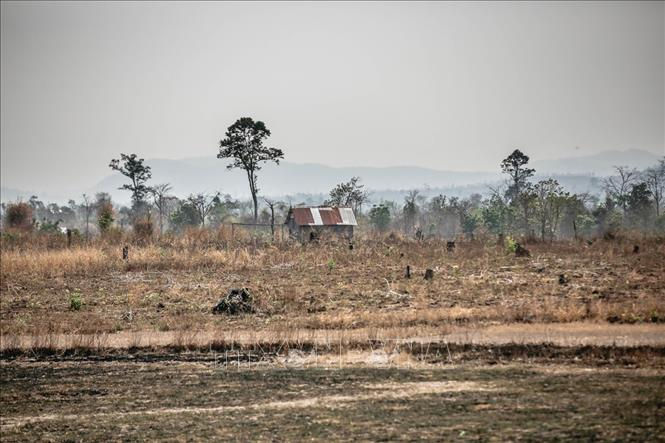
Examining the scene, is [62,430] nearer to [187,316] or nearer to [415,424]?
[415,424]

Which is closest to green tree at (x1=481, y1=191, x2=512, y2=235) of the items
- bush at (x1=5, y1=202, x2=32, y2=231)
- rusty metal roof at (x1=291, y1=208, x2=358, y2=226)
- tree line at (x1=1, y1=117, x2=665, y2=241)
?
tree line at (x1=1, y1=117, x2=665, y2=241)

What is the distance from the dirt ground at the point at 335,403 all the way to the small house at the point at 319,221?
41770 millimetres

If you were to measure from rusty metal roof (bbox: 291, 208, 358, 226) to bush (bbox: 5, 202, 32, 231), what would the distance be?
21802 mm

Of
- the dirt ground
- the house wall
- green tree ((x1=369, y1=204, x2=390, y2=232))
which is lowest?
the dirt ground

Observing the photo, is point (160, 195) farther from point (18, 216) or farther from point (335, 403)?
point (335, 403)

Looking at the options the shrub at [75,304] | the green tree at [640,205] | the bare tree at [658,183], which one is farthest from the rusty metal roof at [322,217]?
the shrub at [75,304]

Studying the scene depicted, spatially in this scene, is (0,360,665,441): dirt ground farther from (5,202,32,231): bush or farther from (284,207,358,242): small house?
(5,202,32,231): bush

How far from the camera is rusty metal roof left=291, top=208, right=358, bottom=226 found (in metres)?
62.5

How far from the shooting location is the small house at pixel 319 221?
203 ft

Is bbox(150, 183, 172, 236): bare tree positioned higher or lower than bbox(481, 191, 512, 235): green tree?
higher

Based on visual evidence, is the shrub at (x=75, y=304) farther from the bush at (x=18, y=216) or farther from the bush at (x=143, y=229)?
the bush at (x=18, y=216)

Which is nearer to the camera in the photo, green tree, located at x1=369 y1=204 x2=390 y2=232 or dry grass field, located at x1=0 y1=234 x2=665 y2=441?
dry grass field, located at x1=0 y1=234 x2=665 y2=441

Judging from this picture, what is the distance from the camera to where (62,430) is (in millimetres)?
15164

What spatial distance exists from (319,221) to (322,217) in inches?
34.7
